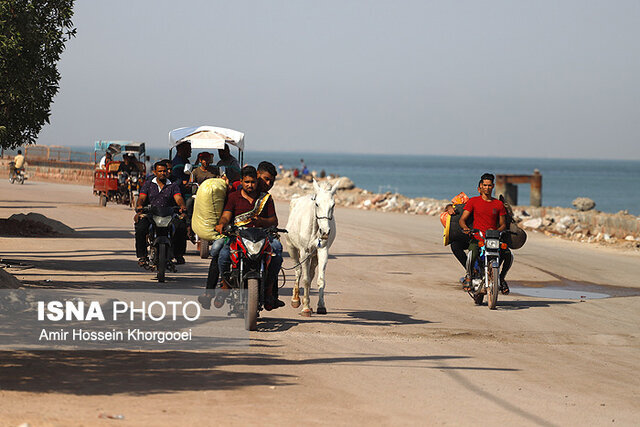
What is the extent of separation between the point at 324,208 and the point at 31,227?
13.9m

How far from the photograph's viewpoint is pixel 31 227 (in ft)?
78.3

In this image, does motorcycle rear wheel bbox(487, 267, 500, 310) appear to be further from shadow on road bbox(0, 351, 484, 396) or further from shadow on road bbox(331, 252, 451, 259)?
shadow on road bbox(331, 252, 451, 259)

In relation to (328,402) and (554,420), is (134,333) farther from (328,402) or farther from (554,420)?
(554,420)

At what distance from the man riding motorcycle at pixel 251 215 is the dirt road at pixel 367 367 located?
0.65 m

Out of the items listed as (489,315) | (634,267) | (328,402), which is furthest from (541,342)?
(634,267)

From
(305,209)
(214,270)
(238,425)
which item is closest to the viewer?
(238,425)

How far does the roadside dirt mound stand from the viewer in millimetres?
23125

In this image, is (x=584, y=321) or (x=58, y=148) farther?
(x=58, y=148)

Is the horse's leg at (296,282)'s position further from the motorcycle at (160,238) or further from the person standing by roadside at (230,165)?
the person standing by roadside at (230,165)

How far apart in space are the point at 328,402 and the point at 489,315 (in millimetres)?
6641

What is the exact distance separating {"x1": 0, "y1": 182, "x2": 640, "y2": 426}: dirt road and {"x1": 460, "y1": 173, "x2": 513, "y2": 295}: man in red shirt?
78cm

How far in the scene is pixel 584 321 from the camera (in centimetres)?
1388

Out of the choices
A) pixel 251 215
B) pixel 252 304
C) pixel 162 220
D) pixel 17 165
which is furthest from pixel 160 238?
pixel 17 165

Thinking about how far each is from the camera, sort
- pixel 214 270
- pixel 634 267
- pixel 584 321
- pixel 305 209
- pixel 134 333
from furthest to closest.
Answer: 1. pixel 634 267
2. pixel 584 321
3. pixel 305 209
4. pixel 214 270
5. pixel 134 333
